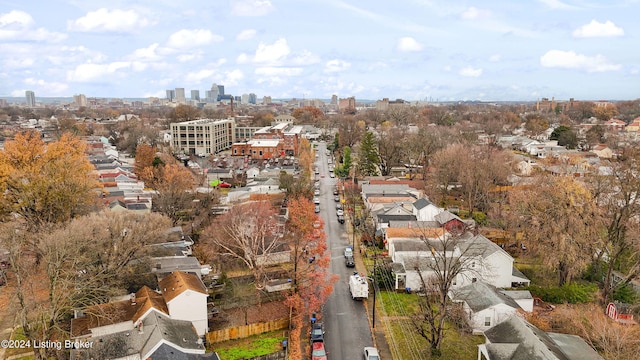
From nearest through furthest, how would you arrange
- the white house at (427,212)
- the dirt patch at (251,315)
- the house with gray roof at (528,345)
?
the house with gray roof at (528,345) → the dirt patch at (251,315) → the white house at (427,212)

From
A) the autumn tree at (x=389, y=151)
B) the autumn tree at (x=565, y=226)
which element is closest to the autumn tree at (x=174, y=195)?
the autumn tree at (x=565, y=226)

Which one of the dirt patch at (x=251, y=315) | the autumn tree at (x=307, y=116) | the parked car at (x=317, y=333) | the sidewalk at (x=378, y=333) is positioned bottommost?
the sidewalk at (x=378, y=333)

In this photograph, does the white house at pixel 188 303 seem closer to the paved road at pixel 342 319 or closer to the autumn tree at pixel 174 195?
the paved road at pixel 342 319

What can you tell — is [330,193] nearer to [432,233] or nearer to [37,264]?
[432,233]

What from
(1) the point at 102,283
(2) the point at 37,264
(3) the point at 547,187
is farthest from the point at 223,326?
(3) the point at 547,187

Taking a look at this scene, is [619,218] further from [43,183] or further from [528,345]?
[43,183]

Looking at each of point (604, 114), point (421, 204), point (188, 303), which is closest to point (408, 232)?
point (421, 204)
